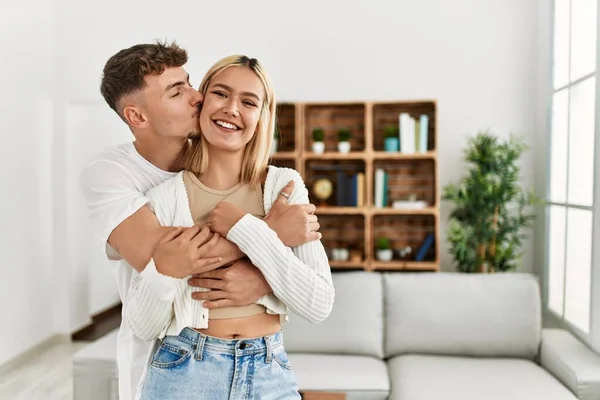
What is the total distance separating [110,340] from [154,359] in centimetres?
188

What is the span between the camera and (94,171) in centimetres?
132

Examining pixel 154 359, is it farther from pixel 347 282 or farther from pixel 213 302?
pixel 347 282

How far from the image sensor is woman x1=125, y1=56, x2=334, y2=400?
1.20 metres

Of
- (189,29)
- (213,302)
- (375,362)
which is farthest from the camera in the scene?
(189,29)

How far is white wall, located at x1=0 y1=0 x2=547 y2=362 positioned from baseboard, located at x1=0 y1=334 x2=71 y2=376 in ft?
0.31

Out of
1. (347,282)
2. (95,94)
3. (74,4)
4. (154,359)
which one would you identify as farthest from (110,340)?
(74,4)

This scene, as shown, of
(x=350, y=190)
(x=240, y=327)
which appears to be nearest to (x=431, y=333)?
(x=350, y=190)

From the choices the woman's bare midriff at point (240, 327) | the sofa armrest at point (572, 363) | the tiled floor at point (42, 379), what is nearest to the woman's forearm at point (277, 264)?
the woman's bare midriff at point (240, 327)

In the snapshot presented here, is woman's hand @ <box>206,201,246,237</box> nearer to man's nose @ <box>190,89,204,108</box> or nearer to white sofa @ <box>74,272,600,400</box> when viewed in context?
man's nose @ <box>190,89,204,108</box>

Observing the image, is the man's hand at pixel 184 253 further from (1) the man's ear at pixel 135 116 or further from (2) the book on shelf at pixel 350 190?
(2) the book on shelf at pixel 350 190

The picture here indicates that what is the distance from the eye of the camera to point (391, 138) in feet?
15.5

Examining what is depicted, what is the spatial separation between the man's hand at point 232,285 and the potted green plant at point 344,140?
3.60 m

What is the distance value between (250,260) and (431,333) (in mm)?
2072

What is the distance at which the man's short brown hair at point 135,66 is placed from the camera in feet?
4.38
